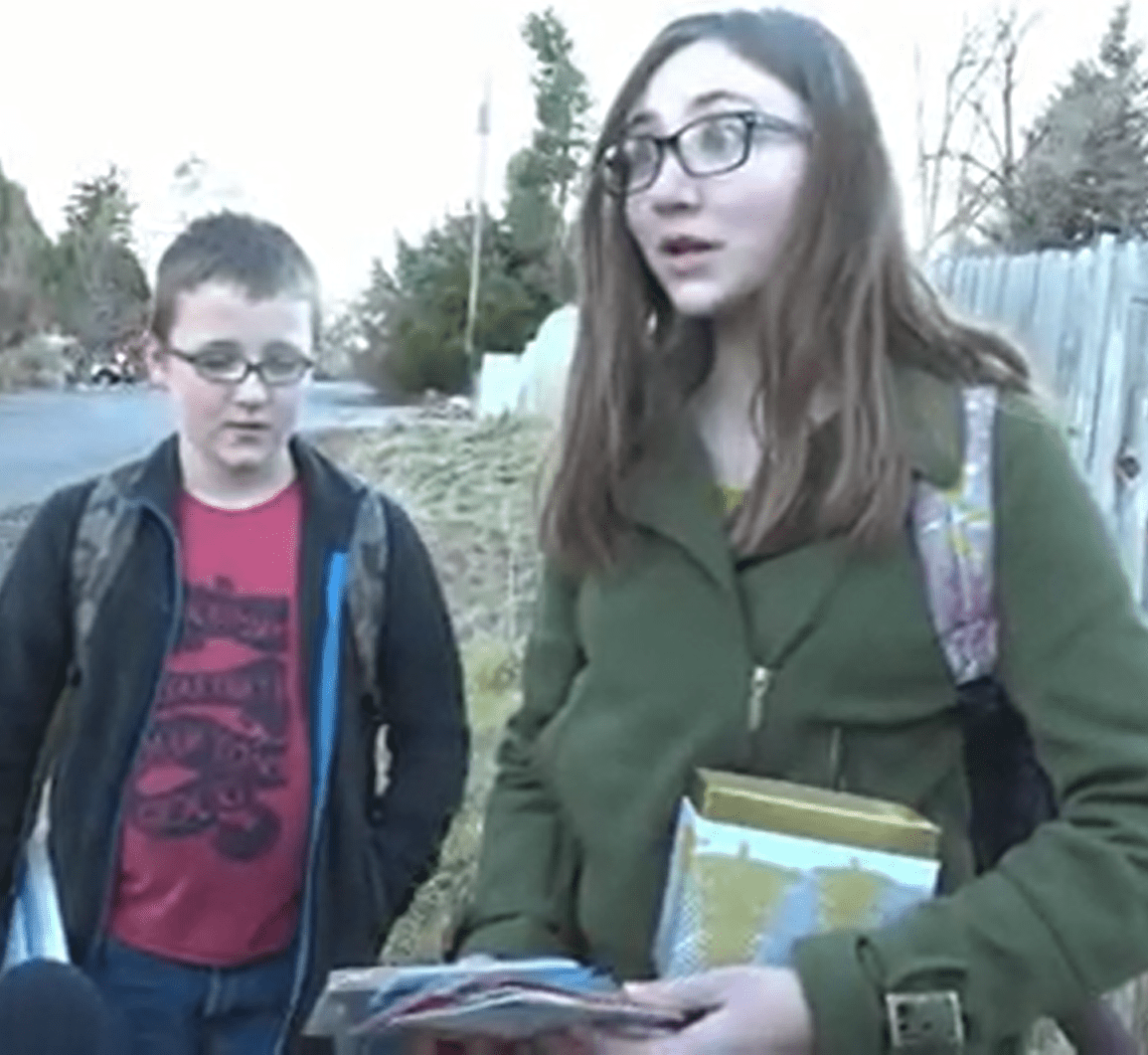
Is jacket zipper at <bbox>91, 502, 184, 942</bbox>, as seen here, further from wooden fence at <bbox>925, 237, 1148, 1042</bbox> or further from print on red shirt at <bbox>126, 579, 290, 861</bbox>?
→ wooden fence at <bbox>925, 237, 1148, 1042</bbox>

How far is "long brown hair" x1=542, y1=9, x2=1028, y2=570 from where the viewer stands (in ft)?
5.77

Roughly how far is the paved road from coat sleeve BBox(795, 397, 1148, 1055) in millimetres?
4193

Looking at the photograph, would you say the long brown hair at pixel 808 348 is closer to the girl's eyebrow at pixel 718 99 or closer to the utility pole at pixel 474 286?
the girl's eyebrow at pixel 718 99

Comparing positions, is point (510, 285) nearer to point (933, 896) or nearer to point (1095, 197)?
point (1095, 197)

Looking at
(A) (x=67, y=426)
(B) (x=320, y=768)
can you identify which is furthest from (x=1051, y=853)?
(A) (x=67, y=426)

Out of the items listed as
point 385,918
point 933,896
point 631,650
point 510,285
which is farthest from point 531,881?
point 510,285

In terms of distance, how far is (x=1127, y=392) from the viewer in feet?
18.1

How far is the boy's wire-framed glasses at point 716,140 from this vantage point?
5.95ft

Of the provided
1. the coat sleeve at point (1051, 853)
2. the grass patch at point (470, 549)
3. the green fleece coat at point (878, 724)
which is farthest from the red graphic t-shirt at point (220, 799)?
the coat sleeve at point (1051, 853)

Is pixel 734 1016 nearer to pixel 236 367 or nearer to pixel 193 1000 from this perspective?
pixel 193 1000

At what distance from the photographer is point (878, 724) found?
5.62 ft

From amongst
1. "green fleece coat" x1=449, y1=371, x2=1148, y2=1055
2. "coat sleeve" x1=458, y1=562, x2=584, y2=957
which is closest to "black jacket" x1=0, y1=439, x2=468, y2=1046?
"coat sleeve" x1=458, y1=562, x2=584, y2=957

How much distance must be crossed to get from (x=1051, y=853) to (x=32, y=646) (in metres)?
1.44

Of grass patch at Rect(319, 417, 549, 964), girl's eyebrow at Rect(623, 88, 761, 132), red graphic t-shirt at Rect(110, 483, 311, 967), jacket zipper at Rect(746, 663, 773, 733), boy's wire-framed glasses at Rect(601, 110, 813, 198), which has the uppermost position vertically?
girl's eyebrow at Rect(623, 88, 761, 132)
